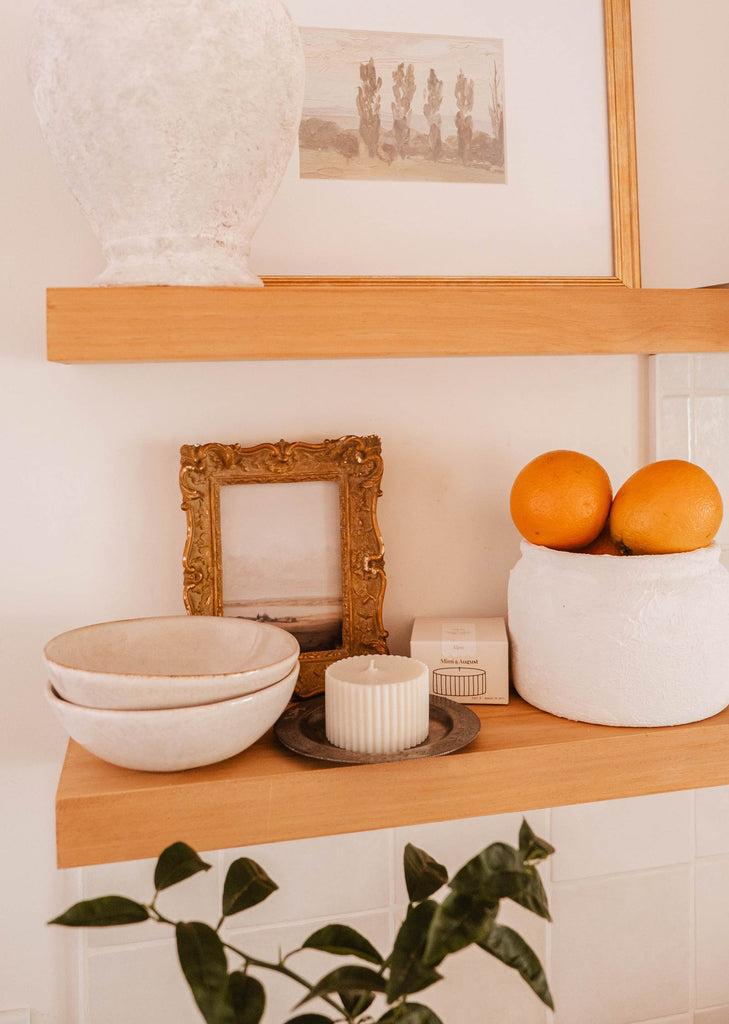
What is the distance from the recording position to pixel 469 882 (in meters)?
0.51

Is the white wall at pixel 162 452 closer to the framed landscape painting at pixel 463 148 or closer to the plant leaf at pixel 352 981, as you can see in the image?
the framed landscape painting at pixel 463 148

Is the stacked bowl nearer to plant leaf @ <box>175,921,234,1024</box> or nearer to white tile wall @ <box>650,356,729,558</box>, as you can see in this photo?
plant leaf @ <box>175,921,234,1024</box>

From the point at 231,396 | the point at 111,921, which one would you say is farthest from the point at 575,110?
the point at 111,921

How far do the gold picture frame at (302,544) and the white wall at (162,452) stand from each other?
4 centimetres

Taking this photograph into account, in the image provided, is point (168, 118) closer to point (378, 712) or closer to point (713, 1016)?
point (378, 712)

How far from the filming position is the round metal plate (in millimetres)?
622

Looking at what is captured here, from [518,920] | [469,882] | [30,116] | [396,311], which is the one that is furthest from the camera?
[518,920]

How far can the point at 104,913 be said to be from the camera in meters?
0.54

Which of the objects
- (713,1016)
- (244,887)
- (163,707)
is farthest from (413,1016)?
(713,1016)

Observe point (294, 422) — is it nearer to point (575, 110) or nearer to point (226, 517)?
point (226, 517)

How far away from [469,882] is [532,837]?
48mm

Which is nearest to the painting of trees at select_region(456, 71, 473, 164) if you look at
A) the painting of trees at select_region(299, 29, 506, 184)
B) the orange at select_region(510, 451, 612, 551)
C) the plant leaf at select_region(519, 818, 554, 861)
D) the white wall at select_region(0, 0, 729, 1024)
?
the painting of trees at select_region(299, 29, 506, 184)

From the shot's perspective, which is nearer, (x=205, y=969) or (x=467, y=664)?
(x=205, y=969)

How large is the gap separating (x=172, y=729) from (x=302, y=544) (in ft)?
0.79
